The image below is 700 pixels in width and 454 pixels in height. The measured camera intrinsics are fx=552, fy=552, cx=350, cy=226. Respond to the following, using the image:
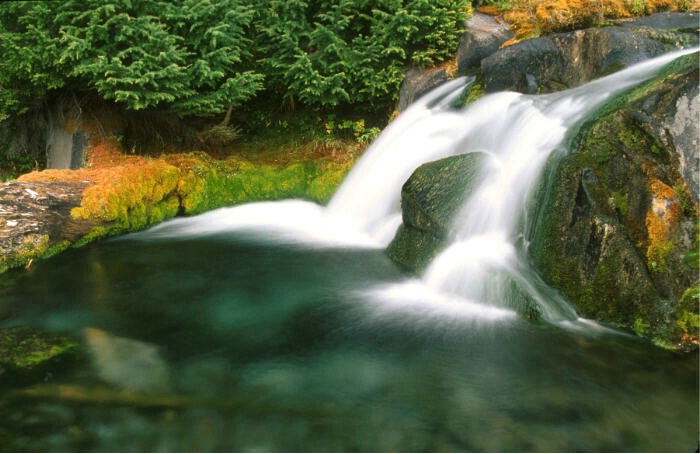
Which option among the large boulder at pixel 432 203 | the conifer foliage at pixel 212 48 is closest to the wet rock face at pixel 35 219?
the conifer foliage at pixel 212 48

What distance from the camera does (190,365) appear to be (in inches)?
188

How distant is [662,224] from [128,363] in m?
4.93

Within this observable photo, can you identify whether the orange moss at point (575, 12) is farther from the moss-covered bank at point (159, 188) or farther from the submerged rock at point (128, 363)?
the submerged rock at point (128, 363)

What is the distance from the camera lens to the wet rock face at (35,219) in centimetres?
713

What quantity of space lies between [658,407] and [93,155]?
9.46 m

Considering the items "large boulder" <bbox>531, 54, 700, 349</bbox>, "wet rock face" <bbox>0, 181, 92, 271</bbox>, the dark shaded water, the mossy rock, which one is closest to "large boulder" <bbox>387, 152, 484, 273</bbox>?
the dark shaded water

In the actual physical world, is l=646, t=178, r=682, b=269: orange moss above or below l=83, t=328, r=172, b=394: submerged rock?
above

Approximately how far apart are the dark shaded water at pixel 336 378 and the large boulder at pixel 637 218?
1.24ft

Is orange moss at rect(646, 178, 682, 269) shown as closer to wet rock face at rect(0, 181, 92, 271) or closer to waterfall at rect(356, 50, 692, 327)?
waterfall at rect(356, 50, 692, 327)

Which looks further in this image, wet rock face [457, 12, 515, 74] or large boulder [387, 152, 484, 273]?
wet rock face [457, 12, 515, 74]

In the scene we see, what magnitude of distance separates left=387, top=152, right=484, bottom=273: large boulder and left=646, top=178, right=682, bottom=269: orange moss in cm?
205

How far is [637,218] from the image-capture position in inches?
203

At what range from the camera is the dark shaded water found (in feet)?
12.7

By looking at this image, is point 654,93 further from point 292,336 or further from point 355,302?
point 292,336
